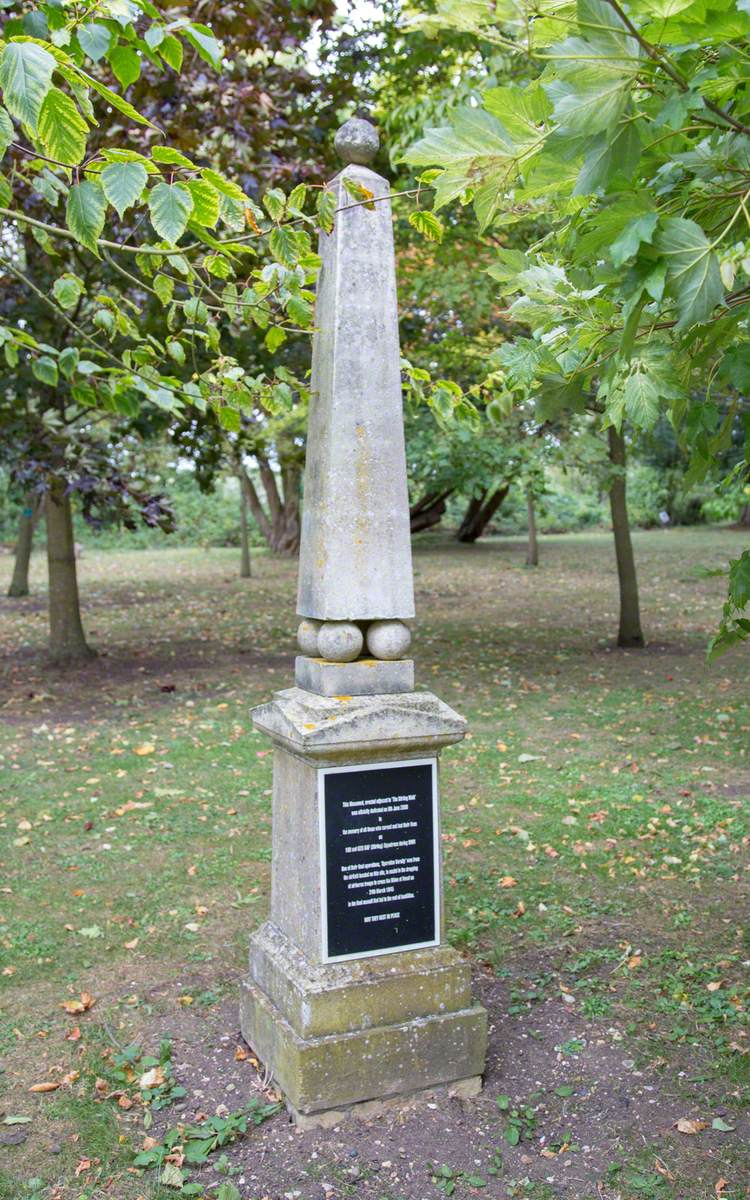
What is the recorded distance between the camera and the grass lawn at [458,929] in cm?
342

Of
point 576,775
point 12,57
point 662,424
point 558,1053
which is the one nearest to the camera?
point 12,57

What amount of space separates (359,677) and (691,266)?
225 centimetres

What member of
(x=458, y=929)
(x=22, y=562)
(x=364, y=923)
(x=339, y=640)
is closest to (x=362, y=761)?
(x=339, y=640)

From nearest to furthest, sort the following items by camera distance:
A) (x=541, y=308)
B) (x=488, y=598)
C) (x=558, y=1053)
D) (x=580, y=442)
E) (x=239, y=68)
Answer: (x=541, y=308) → (x=558, y=1053) → (x=239, y=68) → (x=580, y=442) → (x=488, y=598)

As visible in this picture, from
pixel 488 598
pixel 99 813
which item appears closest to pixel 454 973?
pixel 99 813

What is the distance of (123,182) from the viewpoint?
2600 millimetres

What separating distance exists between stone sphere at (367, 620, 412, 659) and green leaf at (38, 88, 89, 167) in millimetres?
1929

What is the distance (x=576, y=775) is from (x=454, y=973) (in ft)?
13.0

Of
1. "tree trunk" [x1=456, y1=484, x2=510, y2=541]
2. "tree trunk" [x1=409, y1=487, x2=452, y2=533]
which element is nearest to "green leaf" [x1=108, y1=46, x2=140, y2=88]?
"tree trunk" [x1=409, y1=487, x2=452, y2=533]

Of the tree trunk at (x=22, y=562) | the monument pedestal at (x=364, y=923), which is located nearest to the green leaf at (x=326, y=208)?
the monument pedestal at (x=364, y=923)

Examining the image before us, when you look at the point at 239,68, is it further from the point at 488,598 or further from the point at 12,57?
the point at 488,598

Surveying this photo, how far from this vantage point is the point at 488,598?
680 inches

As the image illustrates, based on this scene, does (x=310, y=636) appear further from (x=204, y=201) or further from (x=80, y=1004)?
(x=80, y=1004)

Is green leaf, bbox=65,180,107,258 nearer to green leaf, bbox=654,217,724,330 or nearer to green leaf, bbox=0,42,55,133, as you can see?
→ green leaf, bbox=0,42,55,133
